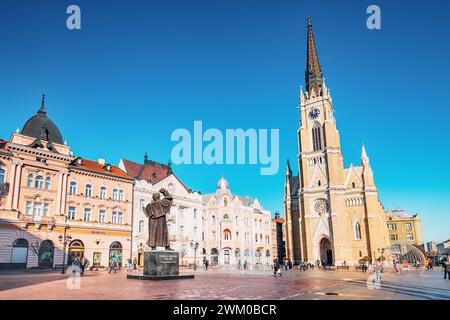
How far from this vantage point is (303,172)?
68500mm

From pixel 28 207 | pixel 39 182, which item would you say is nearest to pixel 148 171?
pixel 39 182

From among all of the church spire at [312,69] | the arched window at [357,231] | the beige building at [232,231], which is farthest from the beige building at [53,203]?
the church spire at [312,69]

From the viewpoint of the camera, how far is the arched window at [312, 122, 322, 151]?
69500mm

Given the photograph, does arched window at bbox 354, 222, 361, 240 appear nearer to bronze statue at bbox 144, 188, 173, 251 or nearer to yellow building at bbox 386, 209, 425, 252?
yellow building at bbox 386, 209, 425, 252

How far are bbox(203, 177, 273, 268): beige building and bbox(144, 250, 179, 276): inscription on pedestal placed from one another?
50.5 m

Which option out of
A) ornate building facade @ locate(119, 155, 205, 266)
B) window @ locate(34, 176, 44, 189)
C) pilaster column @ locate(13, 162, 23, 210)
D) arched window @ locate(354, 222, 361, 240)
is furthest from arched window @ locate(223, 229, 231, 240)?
pilaster column @ locate(13, 162, 23, 210)

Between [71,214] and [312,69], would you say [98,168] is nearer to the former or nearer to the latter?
[71,214]

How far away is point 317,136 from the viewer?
230 feet

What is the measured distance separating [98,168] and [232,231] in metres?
36.0

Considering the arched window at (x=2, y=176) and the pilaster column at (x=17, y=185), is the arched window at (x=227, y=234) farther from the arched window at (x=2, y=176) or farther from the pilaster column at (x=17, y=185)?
the arched window at (x=2, y=176)

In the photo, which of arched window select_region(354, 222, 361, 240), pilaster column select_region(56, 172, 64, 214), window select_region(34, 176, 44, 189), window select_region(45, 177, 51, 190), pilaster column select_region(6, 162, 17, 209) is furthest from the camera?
arched window select_region(354, 222, 361, 240)

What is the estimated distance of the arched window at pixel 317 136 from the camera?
6950 cm
